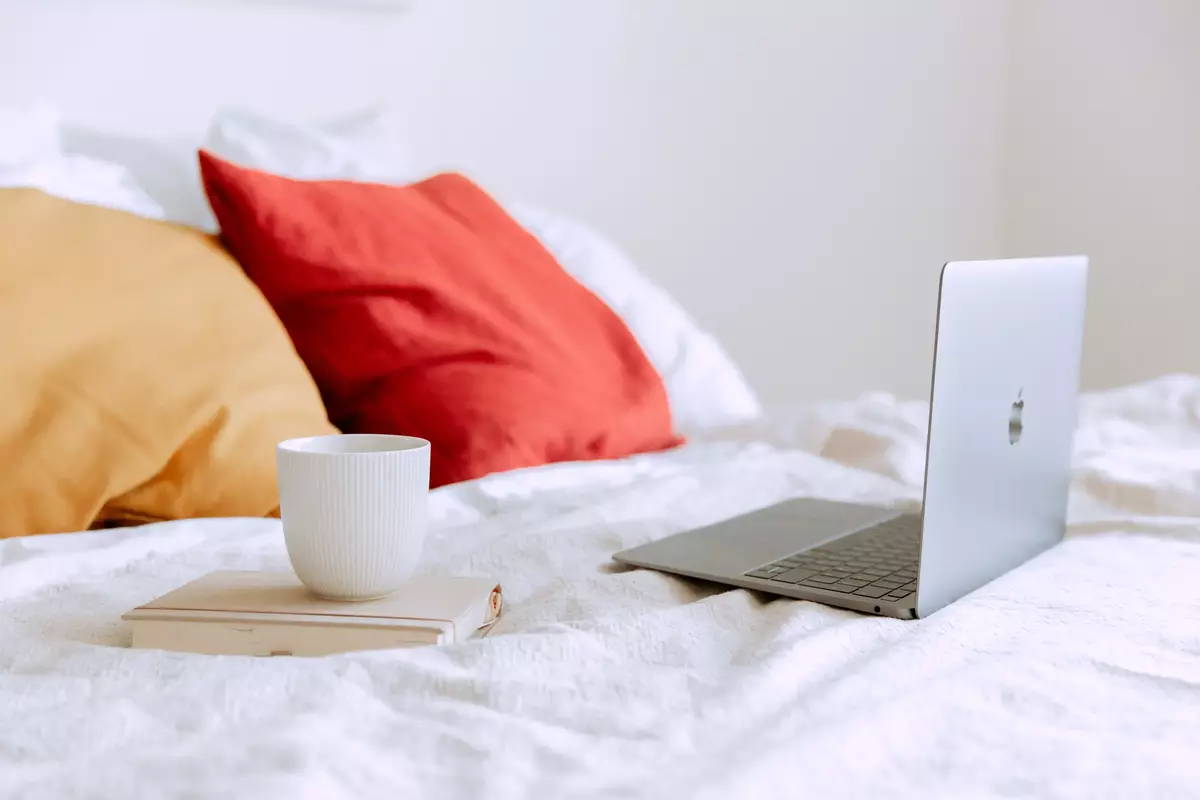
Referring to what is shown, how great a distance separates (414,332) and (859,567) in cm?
61

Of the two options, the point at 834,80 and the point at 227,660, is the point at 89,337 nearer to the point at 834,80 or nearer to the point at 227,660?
the point at 227,660

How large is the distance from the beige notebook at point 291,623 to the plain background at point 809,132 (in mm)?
1319

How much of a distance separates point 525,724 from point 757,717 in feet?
0.38

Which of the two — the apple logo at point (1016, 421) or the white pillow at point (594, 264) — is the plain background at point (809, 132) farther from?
the apple logo at point (1016, 421)

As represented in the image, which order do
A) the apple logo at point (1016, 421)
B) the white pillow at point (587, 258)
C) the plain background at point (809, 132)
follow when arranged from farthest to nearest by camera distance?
the plain background at point (809, 132) → the white pillow at point (587, 258) → the apple logo at point (1016, 421)

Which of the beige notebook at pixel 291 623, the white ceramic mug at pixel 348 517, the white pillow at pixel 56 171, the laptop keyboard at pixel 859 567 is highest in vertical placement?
the white pillow at pixel 56 171

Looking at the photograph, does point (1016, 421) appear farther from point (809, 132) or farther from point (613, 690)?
point (809, 132)

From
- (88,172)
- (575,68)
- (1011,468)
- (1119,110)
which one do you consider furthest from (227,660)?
(1119,110)

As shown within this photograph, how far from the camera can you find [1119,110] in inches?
111

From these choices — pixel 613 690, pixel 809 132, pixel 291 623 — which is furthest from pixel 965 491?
pixel 809 132

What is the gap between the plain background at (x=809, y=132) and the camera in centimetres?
210

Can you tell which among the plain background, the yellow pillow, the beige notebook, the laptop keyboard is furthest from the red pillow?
the plain background

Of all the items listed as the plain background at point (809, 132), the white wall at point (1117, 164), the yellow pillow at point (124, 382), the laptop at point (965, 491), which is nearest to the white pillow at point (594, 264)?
the plain background at point (809, 132)

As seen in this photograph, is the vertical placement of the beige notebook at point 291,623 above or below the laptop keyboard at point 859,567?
above
